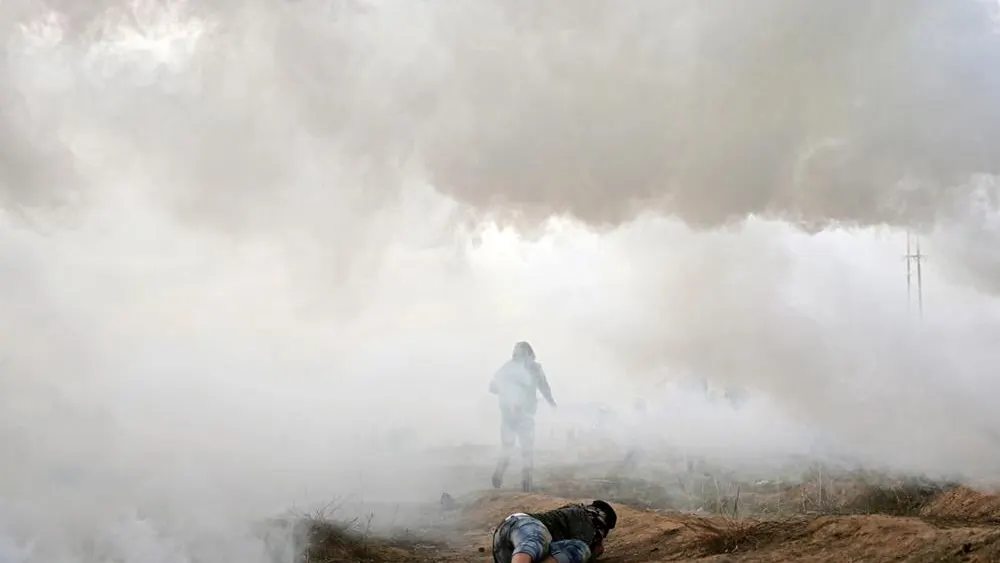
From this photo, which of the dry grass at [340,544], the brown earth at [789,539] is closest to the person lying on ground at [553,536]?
the brown earth at [789,539]

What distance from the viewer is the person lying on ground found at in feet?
21.4

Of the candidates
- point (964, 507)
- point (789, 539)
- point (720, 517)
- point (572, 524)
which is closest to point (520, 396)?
point (720, 517)

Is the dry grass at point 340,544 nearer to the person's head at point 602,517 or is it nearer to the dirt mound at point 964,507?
the person's head at point 602,517

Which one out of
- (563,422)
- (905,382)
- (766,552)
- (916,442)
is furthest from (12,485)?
(563,422)

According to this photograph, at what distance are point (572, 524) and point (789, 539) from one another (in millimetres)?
1710

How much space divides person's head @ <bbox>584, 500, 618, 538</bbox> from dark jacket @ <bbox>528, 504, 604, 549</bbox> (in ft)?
0.11

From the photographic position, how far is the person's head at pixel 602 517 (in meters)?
7.50

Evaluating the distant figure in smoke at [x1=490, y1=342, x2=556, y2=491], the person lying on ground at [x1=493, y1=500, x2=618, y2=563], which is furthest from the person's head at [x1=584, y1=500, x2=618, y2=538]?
the distant figure in smoke at [x1=490, y1=342, x2=556, y2=491]

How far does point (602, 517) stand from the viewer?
756 cm

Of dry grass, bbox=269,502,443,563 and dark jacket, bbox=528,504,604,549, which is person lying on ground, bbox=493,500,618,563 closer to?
dark jacket, bbox=528,504,604,549

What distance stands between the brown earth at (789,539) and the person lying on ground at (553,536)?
56 cm

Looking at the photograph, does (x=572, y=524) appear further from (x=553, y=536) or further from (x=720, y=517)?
(x=720, y=517)

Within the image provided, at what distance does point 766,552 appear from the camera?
687cm

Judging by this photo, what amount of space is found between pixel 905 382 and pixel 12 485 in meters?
12.7
